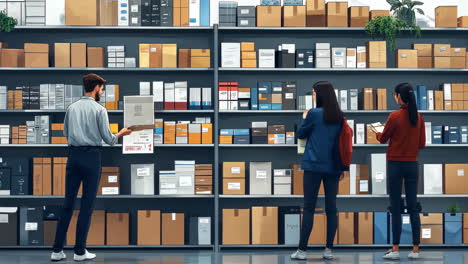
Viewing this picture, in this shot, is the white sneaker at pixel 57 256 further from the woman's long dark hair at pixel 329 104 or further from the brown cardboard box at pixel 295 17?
the brown cardboard box at pixel 295 17

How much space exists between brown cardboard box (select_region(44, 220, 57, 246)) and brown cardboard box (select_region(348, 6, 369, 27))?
359 centimetres

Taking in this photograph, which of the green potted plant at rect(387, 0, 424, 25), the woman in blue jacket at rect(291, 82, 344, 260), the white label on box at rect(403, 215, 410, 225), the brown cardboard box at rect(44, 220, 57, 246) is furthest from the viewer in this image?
the green potted plant at rect(387, 0, 424, 25)

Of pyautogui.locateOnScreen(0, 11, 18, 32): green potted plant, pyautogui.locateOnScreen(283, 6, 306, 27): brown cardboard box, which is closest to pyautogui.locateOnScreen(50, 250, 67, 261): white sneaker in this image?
pyautogui.locateOnScreen(0, 11, 18, 32): green potted plant

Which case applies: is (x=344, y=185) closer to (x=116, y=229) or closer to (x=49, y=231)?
(x=116, y=229)

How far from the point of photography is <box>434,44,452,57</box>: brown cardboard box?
261 inches

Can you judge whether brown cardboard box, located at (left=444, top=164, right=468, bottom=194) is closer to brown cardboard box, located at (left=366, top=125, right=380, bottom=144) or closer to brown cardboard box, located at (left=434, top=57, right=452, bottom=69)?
brown cardboard box, located at (left=366, top=125, right=380, bottom=144)

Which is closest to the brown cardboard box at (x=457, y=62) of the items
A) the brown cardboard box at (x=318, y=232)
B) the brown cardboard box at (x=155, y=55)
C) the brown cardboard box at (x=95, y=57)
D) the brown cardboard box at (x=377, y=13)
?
the brown cardboard box at (x=377, y=13)

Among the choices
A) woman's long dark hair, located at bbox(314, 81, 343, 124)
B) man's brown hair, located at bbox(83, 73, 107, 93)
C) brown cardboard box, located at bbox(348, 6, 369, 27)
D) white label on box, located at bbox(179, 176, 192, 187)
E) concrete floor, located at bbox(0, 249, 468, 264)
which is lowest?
concrete floor, located at bbox(0, 249, 468, 264)

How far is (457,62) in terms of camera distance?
21.9 ft

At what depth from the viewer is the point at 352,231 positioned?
6.49 m

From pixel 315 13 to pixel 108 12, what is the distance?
6.87 feet

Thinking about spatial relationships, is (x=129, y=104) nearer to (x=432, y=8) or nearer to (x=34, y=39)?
(x=34, y=39)

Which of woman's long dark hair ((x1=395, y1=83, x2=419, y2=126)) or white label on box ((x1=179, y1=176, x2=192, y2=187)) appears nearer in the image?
woman's long dark hair ((x1=395, y1=83, x2=419, y2=126))

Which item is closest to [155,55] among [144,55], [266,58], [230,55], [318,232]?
[144,55]
